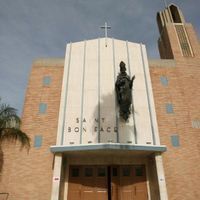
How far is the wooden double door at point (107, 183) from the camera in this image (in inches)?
514

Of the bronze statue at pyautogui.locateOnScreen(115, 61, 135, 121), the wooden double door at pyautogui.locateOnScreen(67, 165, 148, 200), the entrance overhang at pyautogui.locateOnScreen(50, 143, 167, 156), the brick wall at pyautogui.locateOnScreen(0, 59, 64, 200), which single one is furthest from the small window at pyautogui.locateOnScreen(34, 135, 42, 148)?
the bronze statue at pyautogui.locateOnScreen(115, 61, 135, 121)

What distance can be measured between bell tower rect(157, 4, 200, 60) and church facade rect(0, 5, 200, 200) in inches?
106

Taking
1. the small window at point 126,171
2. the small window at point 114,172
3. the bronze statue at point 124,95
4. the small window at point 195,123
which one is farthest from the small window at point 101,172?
the small window at point 195,123

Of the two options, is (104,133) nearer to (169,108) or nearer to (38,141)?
(38,141)

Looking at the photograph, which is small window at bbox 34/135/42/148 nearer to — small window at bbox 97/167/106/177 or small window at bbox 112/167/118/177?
small window at bbox 97/167/106/177

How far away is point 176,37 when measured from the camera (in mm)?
20453

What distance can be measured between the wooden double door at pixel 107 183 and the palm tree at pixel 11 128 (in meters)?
3.69

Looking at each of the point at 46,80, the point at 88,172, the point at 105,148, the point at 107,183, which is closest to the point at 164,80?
the point at 105,148

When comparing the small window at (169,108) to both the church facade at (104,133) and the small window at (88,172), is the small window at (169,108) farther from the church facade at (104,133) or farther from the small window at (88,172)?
the small window at (88,172)

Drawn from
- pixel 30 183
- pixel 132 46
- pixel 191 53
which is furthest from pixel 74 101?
pixel 191 53

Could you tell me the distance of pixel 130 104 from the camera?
14.1 m

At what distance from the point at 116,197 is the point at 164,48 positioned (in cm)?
1579

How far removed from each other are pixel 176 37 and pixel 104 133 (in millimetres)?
12861

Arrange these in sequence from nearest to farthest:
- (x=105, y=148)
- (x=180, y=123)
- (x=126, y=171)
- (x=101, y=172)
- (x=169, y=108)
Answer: (x=105, y=148) < (x=101, y=172) < (x=126, y=171) < (x=180, y=123) < (x=169, y=108)
